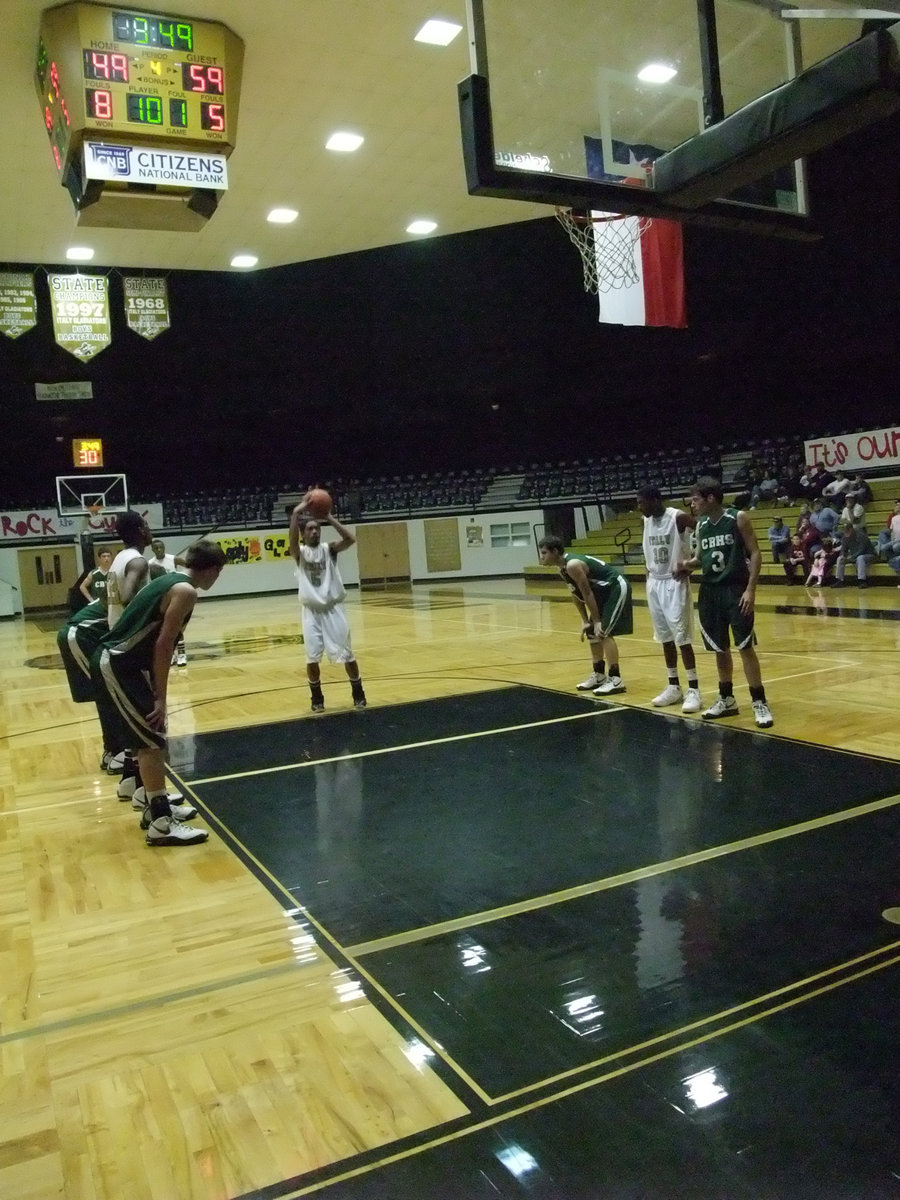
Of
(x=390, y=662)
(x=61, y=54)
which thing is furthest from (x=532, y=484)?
(x=61, y=54)

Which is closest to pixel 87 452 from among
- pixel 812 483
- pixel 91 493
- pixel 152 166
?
pixel 91 493

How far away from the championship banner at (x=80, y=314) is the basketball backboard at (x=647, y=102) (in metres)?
9.77

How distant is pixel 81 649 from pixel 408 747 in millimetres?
2042

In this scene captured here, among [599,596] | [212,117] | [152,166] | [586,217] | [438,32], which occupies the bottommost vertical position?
[599,596]

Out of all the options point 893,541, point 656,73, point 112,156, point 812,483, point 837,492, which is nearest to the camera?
point 656,73

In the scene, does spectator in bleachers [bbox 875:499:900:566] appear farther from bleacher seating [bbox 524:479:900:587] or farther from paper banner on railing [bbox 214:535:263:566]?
paper banner on railing [bbox 214:535:263:566]

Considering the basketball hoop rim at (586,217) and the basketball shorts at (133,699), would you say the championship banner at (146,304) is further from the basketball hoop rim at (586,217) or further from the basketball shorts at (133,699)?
the basketball shorts at (133,699)

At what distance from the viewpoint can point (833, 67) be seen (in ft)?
11.7

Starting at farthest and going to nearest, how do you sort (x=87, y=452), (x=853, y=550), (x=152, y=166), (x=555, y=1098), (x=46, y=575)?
(x=46, y=575)
(x=87, y=452)
(x=853, y=550)
(x=152, y=166)
(x=555, y=1098)

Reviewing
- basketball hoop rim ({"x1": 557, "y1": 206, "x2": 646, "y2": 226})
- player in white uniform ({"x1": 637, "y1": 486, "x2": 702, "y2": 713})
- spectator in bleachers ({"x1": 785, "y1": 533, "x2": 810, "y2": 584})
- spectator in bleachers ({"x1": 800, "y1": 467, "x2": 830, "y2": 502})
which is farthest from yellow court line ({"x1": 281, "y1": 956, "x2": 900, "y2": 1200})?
spectator in bleachers ({"x1": 800, "y1": 467, "x2": 830, "y2": 502})

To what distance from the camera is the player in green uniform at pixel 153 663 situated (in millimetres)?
4145

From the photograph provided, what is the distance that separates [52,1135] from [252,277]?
21090mm

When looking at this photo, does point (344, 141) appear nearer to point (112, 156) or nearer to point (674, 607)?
point (112, 156)

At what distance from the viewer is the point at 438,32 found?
867 centimetres
